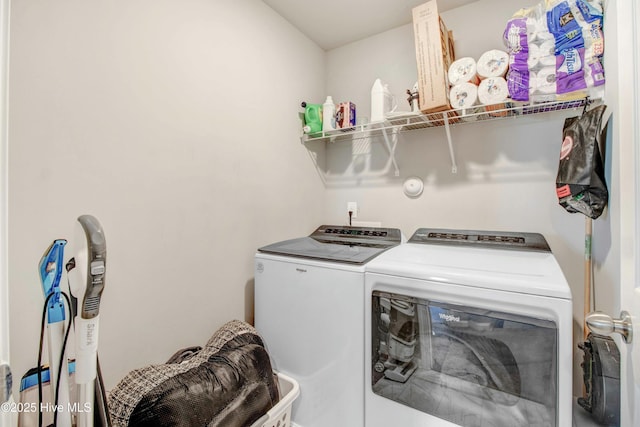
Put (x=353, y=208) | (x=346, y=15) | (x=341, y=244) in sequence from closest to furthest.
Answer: (x=341, y=244)
(x=346, y=15)
(x=353, y=208)

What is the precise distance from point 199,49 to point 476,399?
2.02m

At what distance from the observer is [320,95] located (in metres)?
2.39

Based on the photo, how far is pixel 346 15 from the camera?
1.96m

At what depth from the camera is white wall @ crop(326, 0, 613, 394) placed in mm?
1589

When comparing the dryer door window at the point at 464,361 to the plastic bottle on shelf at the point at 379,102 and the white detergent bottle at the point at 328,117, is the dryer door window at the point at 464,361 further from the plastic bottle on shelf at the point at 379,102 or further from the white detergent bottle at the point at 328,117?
the white detergent bottle at the point at 328,117

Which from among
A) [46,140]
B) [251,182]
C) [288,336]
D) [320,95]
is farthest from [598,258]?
[46,140]

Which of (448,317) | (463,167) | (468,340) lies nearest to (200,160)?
(448,317)

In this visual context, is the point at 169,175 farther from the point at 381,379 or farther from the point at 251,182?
the point at 381,379

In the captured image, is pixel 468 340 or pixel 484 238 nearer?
pixel 468 340

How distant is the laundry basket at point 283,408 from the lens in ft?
3.98

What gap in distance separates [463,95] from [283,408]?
72.6 inches

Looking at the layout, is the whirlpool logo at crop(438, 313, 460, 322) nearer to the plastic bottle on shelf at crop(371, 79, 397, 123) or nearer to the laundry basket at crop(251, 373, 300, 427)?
the laundry basket at crop(251, 373, 300, 427)

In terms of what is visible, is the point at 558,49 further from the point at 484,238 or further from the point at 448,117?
the point at 484,238

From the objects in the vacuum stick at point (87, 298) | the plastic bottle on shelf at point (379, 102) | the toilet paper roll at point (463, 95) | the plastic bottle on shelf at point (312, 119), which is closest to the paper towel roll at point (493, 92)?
the toilet paper roll at point (463, 95)
